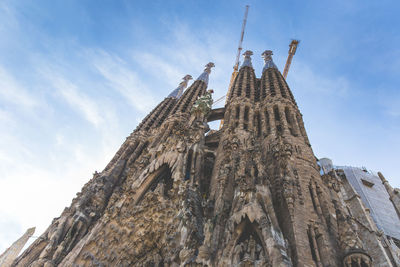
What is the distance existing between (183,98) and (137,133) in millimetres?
6743

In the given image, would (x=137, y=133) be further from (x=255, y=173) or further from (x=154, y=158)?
(x=255, y=173)

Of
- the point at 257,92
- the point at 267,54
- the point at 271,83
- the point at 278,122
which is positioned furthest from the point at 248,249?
the point at 267,54

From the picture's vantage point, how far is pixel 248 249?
8469mm

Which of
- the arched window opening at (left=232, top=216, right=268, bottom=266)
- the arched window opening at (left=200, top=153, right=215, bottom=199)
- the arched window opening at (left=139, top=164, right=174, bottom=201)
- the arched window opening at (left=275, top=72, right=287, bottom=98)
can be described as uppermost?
the arched window opening at (left=275, top=72, right=287, bottom=98)

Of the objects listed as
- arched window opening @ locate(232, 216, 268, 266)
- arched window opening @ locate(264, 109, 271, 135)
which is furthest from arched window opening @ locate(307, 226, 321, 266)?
arched window opening @ locate(264, 109, 271, 135)

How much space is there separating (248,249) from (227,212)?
2.48 m

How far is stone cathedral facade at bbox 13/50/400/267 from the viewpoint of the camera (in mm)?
9062

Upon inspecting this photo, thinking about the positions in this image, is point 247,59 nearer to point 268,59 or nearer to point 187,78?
point 268,59

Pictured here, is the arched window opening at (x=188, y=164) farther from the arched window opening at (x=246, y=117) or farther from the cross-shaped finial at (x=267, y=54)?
the cross-shaped finial at (x=267, y=54)

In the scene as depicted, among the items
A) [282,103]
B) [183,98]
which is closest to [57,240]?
[282,103]

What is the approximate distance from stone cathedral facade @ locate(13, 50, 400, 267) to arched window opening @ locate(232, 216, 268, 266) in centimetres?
3

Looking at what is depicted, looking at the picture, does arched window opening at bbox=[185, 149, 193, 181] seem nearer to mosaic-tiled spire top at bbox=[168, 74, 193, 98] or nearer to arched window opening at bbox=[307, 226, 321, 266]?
arched window opening at bbox=[307, 226, 321, 266]

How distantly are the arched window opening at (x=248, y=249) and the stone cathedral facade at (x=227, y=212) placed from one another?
3 cm

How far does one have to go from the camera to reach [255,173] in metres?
11.4
